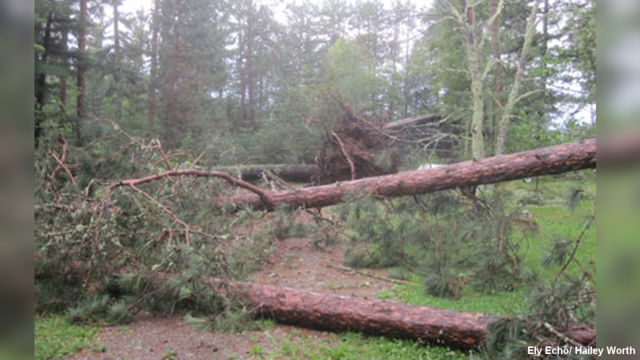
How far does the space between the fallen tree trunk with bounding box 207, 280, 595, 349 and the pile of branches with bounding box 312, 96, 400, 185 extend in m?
5.70

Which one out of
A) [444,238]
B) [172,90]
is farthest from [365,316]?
[172,90]

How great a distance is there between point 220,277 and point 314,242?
3.12m

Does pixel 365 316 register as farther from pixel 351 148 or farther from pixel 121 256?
pixel 351 148

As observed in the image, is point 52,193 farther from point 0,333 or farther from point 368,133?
point 368,133

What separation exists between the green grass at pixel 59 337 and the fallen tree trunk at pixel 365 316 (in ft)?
3.68

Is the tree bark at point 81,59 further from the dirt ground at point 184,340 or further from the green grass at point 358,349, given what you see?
the green grass at point 358,349

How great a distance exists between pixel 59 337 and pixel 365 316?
2.61 metres

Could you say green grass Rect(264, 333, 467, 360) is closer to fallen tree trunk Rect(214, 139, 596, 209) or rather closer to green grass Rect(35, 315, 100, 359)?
green grass Rect(35, 315, 100, 359)

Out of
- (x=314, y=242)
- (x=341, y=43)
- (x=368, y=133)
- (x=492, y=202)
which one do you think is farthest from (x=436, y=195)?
(x=341, y=43)

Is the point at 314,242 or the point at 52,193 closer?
the point at 52,193

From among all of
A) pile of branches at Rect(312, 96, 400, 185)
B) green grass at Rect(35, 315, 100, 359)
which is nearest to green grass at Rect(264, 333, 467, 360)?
green grass at Rect(35, 315, 100, 359)

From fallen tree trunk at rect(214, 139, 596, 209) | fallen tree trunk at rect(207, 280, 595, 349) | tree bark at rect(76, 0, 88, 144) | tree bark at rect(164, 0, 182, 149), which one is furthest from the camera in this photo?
tree bark at rect(164, 0, 182, 149)

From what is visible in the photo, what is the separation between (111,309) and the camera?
398 centimetres

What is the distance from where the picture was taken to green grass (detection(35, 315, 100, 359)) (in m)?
3.29
